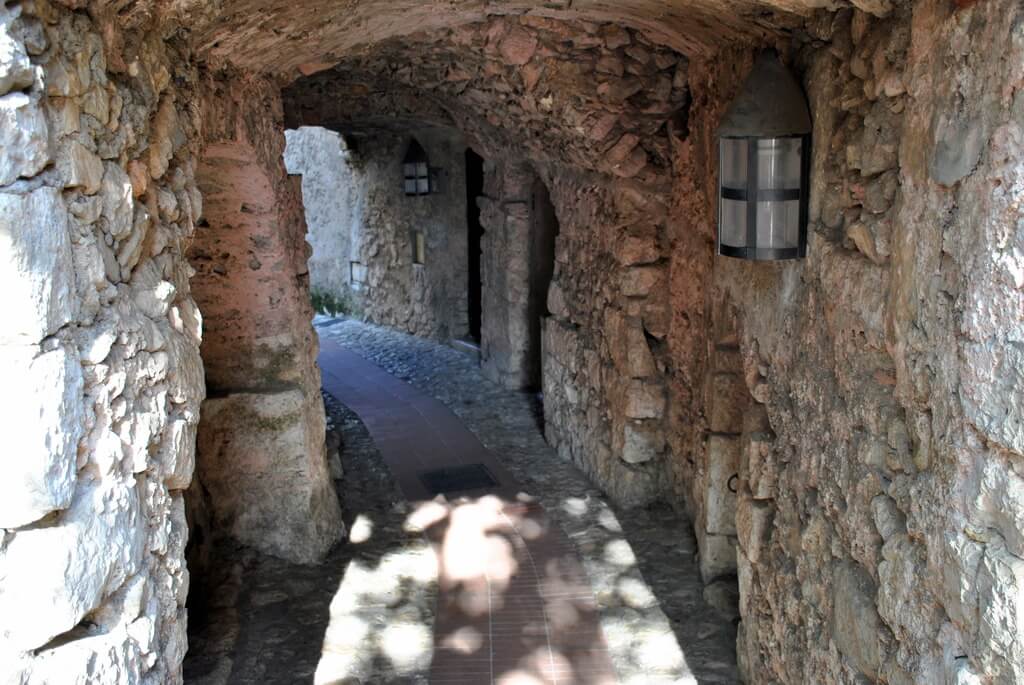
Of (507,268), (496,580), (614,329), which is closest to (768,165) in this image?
(614,329)

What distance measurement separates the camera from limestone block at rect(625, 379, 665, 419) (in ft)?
19.7

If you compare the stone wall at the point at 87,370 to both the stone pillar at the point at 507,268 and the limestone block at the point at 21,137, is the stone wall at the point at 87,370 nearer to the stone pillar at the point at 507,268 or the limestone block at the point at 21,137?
the limestone block at the point at 21,137

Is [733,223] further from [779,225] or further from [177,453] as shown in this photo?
[177,453]

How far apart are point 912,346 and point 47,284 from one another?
209 centimetres

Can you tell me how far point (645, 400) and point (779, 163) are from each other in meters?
2.78

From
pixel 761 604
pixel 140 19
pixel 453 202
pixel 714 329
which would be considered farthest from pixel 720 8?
pixel 453 202

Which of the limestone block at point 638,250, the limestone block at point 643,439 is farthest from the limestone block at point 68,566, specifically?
the limestone block at point 643,439

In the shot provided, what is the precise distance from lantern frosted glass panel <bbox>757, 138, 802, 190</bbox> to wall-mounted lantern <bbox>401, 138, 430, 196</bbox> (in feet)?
25.3

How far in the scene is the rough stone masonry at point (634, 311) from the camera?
6.75 ft

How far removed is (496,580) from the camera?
5.41m

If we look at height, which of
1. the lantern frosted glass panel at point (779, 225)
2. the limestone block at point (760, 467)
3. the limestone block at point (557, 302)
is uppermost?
the lantern frosted glass panel at point (779, 225)

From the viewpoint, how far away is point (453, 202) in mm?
10891

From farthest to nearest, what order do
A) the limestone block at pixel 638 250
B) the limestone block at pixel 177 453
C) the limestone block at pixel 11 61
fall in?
the limestone block at pixel 638 250 < the limestone block at pixel 177 453 < the limestone block at pixel 11 61

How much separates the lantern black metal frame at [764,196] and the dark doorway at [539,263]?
5.19 m
